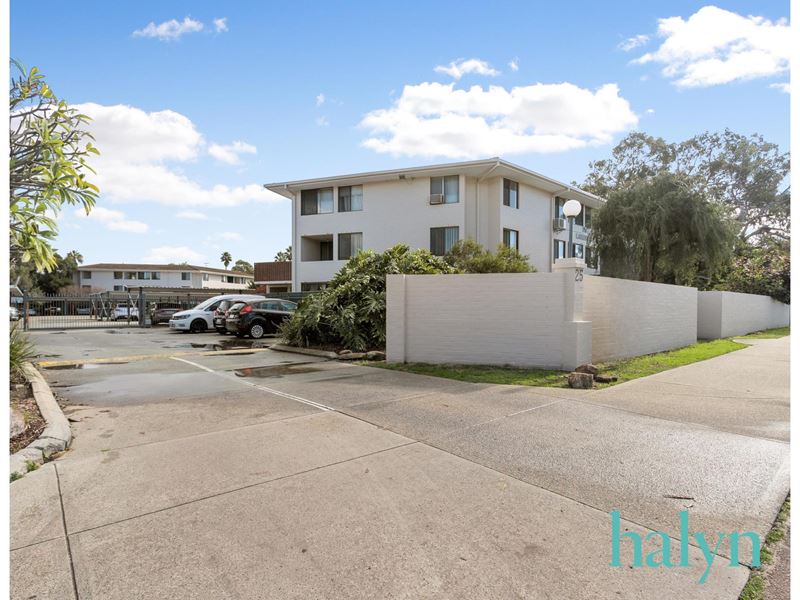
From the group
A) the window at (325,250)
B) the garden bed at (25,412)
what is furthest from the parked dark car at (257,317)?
the window at (325,250)

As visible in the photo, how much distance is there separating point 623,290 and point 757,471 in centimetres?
851

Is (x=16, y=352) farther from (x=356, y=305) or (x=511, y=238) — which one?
(x=511, y=238)

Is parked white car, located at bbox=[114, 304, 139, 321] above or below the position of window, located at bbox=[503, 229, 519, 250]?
below

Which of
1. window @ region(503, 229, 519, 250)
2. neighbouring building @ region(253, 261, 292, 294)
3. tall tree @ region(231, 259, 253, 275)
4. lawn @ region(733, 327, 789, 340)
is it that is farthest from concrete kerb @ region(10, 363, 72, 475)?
tall tree @ region(231, 259, 253, 275)

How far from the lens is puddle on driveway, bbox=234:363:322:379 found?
9630 millimetres

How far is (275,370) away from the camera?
33.6ft

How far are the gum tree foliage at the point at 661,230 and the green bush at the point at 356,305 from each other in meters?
10.2

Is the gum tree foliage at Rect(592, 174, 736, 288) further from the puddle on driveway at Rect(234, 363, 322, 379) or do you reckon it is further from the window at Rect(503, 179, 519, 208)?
the puddle on driveway at Rect(234, 363, 322, 379)

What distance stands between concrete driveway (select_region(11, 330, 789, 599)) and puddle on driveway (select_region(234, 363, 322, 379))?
7.49 feet

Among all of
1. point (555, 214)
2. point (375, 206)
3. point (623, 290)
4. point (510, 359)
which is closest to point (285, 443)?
point (510, 359)

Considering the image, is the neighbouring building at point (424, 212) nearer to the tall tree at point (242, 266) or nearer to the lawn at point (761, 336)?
the lawn at point (761, 336)

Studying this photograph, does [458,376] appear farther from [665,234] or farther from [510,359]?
[665,234]

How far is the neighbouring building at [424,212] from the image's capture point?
24.2 metres

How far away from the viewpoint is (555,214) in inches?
1134
